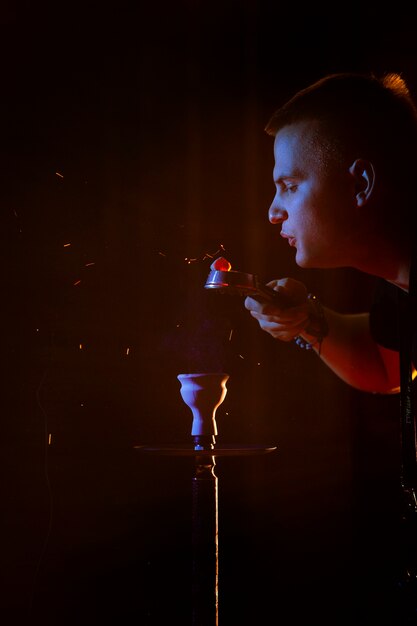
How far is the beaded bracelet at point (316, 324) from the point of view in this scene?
1.53 m

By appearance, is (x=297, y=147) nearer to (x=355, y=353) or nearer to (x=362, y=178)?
(x=362, y=178)

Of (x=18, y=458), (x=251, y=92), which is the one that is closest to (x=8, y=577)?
(x=18, y=458)

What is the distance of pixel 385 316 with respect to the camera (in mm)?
1564

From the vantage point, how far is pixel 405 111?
137 cm

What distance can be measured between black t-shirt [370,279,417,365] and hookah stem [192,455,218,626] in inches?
26.8

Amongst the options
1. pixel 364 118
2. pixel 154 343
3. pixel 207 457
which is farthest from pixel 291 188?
pixel 207 457

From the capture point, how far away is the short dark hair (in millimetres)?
1316

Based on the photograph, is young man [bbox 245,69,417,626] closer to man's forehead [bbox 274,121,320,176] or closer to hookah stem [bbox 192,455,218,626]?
man's forehead [bbox 274,121,320,176]

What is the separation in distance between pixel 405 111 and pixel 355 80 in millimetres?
128

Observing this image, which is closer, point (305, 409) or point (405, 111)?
point (405, 111)

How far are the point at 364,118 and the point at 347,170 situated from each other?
0.38 ft

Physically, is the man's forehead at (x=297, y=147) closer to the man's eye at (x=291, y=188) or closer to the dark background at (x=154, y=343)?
the man's eye at (x=291, y=188)

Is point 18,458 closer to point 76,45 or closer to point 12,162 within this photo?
point 12,162

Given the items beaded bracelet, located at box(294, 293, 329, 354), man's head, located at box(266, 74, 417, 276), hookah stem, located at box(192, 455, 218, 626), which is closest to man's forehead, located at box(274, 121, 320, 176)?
man's head, located at box(266, 74, 417, 276)
